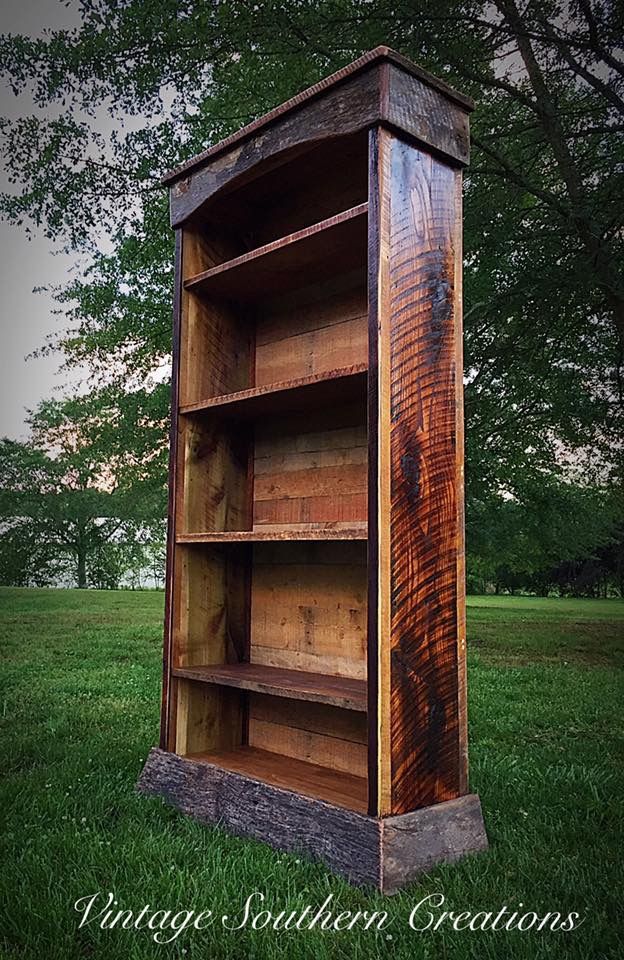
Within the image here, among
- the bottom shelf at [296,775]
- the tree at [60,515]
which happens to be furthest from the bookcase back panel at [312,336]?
the tree at [60,515]

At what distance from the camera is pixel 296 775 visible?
3182mm

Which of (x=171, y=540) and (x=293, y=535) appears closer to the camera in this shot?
(x=293, y=535)

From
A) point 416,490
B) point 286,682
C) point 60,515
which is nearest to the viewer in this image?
point 416,490

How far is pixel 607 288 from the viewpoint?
643 centimetres

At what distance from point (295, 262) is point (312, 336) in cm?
35

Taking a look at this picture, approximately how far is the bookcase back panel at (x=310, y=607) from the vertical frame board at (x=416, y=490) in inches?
21.8

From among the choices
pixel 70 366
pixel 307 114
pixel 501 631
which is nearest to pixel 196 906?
pixel 307 114

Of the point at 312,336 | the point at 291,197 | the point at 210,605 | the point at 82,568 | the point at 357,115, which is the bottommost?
the point at 210,605

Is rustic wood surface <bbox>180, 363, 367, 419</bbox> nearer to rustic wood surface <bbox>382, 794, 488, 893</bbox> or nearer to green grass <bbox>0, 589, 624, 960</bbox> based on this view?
rustic wood surface <bbox>382, 794, 488, 893</bbox>

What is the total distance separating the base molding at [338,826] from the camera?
250 centimetres

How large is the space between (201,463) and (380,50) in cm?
175

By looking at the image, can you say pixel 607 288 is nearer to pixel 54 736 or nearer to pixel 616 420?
pixel 616 420

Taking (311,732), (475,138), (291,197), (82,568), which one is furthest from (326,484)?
(82,568)

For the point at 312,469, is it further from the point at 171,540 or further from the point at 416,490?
the point at 416,490
